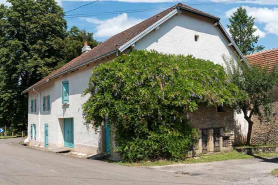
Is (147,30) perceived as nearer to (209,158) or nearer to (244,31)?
Answer: (209,158)

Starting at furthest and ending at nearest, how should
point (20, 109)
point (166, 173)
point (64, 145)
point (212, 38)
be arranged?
1. point (20, 109)
2. point (64, 145)
3. point (212, 38)
4. point (166, 173)

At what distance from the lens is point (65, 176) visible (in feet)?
32.1

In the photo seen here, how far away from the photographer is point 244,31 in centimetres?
4238

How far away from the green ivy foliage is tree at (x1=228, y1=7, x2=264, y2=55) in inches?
1219

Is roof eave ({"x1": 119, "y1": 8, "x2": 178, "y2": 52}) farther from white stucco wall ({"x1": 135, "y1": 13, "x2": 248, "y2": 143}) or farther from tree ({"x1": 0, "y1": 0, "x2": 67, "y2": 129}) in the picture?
tree ({"x1": 0, "y1": 0, "x2": 67, "y2": 129})

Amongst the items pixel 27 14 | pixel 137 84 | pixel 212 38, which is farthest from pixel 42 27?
pixel 137 84

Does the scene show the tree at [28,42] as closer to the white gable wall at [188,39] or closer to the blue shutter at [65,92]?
the blue shutter at [65,92]

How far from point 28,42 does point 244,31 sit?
1114 inches

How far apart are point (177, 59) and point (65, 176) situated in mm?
7618

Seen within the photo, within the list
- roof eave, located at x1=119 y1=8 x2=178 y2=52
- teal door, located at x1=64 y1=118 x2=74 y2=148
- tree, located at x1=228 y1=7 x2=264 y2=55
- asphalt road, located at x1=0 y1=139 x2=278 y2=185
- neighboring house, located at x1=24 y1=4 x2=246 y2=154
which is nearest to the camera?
asphalt road, located at x1=0 y1=139 x2=278 y2=185

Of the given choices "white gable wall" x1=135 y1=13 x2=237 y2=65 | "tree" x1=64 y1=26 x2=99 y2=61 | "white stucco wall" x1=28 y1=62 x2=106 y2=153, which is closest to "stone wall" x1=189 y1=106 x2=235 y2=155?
"white gable wall" x1=135 y1=13 x2=237 y2=65

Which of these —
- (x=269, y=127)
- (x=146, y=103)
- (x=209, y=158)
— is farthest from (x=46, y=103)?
(x=269, y=127)

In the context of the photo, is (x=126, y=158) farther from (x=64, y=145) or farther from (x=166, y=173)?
(x=64, y=145)

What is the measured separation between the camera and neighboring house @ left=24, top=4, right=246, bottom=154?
14.9m
